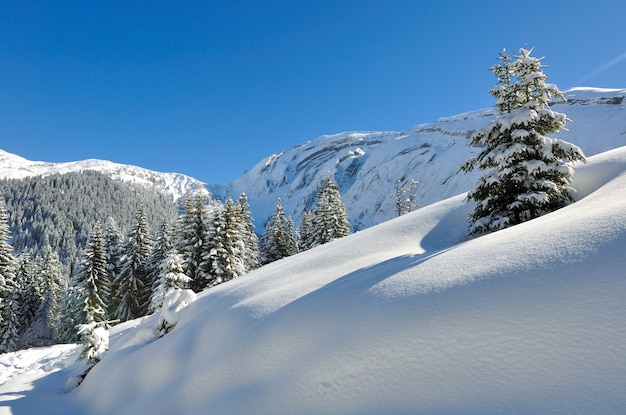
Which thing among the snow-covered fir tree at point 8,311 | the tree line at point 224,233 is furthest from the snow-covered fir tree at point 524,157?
the snow-covered fir tree at point 8,311

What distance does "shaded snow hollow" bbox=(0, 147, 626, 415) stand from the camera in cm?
302

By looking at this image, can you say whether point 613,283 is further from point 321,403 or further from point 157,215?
point 157,215

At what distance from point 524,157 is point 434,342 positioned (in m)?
8.21

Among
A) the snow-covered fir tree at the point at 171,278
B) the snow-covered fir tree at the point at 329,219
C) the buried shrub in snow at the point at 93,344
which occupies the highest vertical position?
the snow-covered fir tree at the point at 329,219

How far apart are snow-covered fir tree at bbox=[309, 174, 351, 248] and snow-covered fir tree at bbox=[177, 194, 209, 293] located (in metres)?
10.2

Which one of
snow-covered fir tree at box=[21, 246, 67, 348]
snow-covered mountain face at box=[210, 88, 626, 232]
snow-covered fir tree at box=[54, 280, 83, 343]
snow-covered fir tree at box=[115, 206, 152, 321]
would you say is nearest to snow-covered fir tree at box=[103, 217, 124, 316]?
snow-covered fir tree at box=[115, 206, 152, 321]

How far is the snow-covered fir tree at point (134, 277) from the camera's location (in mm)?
32719

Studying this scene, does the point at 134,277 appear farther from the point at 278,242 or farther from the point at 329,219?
the point at 329,219

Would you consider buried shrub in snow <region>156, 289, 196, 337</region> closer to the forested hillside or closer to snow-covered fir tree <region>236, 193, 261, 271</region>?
snow-covered fir tree <region>236, 193, 261, 271</region>

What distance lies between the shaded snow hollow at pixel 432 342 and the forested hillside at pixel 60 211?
443 ft

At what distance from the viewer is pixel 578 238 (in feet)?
15.1

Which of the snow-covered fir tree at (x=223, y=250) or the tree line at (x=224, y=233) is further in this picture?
the snow-covered fir tree at (x=223, y=250)

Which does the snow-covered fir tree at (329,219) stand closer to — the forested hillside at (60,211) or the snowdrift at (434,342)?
the snowdrift at (434,342)

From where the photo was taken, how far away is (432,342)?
386 centimetres
